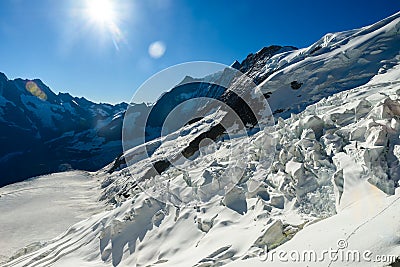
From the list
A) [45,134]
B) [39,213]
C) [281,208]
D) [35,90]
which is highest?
[35,90]

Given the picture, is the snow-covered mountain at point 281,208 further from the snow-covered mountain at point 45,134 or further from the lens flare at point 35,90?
the lens flare at point 35,90

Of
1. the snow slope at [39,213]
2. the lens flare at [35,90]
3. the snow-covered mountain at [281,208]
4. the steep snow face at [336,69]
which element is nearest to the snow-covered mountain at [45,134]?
the lens flare at [35,90]

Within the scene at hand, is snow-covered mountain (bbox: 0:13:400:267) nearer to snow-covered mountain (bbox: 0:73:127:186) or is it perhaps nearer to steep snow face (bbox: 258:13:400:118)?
steep snow face (bbox: 258:13:400:118)

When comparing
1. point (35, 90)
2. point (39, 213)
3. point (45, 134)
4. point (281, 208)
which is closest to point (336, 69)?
point (281, 208)

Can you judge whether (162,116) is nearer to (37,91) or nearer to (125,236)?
(37,91)

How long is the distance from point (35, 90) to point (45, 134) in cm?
4940

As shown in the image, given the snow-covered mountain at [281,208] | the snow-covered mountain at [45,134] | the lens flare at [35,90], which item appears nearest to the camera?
the snow-covered mountain at [281,208]

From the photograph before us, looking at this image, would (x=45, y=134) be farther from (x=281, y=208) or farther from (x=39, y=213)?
(x=281, y=208)

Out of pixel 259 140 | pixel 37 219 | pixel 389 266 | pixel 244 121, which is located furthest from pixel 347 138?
pixel 37 219

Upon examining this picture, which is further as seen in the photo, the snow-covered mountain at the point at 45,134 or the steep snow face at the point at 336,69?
the snow-covered mountain at the point at 45,134

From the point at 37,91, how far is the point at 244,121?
7323 inches

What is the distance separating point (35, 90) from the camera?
17600cm

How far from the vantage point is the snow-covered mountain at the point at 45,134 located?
9425 cm

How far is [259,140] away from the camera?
1369 cm
